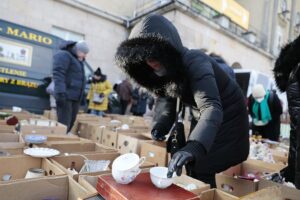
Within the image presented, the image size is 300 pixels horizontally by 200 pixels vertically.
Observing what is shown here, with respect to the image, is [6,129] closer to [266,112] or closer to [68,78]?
[68,78]

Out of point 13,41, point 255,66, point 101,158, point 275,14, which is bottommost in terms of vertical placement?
point 101,158

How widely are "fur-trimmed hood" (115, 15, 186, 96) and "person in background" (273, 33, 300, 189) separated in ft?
2.43

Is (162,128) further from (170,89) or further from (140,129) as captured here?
(140,129)

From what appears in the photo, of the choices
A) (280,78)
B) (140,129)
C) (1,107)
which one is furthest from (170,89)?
(1,107)

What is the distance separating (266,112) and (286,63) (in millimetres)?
2087

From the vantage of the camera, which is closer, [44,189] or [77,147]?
[44,189]

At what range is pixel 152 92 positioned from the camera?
5.60 ft

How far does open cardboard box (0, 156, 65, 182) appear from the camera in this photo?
155cm

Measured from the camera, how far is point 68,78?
131 inches

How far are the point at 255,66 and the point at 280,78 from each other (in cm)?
1151

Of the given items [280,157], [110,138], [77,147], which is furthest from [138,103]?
[77,147]

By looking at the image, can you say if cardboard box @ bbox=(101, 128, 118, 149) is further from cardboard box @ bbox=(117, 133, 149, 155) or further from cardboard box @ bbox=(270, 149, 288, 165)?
cardboard box @ bbox=(270, 149, 288, 165)

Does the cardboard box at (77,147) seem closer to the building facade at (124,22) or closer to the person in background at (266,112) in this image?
the person in background at (266,112)

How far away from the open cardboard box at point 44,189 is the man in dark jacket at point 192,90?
534 mm
